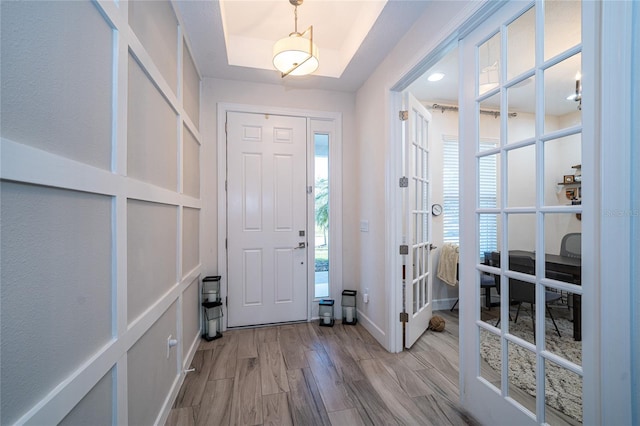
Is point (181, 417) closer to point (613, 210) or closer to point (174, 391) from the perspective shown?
point (174, 391)

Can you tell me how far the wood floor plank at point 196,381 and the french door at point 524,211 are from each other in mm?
1778

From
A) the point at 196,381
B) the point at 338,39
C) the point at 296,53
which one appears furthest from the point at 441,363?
the point at 338,39

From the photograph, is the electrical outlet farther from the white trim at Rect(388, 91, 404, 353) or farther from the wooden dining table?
the wooden dining table

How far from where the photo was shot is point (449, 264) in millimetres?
3357

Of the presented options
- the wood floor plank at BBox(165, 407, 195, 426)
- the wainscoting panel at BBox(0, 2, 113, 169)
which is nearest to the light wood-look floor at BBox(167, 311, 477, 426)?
the wood floor plank at BBox(165, 407, 195, 426)

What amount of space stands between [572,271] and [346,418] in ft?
4.71

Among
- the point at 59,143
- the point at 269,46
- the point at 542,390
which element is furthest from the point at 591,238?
the point at 269,46

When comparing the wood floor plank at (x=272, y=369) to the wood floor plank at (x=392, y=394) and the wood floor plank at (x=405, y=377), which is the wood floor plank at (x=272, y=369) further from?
the wood floor plank at (x=405, y=377)

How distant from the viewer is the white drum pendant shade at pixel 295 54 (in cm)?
198

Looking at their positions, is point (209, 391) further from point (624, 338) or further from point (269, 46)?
point (269, 46)

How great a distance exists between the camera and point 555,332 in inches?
47.9

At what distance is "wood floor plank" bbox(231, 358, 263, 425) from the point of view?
1.63 metres

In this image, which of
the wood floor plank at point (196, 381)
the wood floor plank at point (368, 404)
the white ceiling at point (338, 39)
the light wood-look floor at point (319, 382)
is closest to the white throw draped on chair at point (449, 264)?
the light wood-look floor at point (319, 382)

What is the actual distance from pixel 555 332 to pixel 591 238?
479 millimetres
